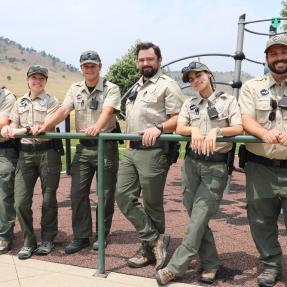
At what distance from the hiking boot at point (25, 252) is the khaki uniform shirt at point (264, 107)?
7.35 ft

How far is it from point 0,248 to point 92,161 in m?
1.22

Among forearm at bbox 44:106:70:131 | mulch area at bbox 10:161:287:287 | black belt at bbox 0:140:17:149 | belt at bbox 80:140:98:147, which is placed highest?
forearm at bbox 44:106:70:131

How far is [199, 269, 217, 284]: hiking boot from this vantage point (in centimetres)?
347

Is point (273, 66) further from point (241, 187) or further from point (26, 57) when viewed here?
point (26, 57)

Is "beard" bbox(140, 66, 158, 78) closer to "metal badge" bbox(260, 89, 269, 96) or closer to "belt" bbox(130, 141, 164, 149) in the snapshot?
"belt" bbox(130, 141, 164, 149)

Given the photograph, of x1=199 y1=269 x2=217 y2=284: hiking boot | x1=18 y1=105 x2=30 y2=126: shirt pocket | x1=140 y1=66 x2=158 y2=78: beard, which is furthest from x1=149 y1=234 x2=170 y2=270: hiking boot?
x1=18 y1=105 x2=30 y2=126: shirt pocket

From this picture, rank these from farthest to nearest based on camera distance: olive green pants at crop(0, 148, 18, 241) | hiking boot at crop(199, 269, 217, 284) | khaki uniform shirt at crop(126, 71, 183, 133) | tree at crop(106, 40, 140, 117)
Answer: tree at crop(106, 40, 140, 117) < olive green pants at crop(0, 148, 18, 241) < khaki uniform shirt at crop(126, 71, 183, 133) < hiking boot at crop(199, 269, 217, 284)

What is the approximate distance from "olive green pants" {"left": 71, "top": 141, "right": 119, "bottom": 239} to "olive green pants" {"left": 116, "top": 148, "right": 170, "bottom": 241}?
42cm

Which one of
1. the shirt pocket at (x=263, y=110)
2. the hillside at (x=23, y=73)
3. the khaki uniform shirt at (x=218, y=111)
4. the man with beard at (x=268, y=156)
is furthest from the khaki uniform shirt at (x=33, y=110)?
the hillside at (x=23, y=73)

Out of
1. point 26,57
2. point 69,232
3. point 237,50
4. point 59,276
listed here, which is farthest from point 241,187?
point 26,57

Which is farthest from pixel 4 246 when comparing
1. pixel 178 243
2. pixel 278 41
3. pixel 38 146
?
pixel 278 41

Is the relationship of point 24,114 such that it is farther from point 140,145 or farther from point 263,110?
point 263,110

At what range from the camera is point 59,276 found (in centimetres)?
363

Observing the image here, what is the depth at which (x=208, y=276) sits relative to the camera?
3486mm
